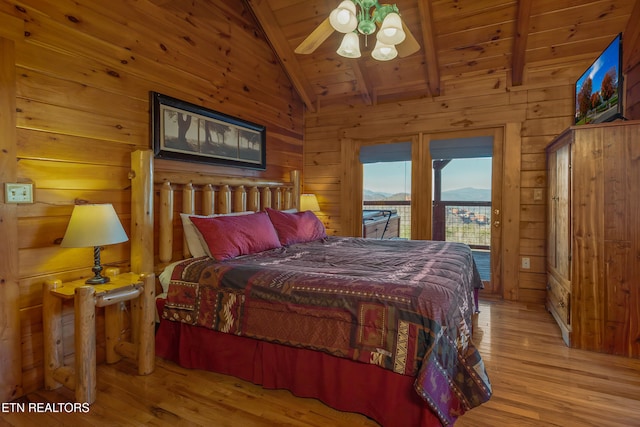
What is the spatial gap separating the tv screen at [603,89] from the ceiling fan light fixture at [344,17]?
1.91m

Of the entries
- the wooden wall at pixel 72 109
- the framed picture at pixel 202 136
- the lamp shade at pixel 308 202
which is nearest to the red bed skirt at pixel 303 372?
the wooden wall at pixel 72 109

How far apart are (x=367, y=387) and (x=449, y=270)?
0.80m

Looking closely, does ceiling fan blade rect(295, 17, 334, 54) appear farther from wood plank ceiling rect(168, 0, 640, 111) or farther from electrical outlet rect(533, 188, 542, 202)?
electrical outlet rect(533, 188, 542, 202)

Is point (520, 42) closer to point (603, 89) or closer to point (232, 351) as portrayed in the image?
point (603, 89)

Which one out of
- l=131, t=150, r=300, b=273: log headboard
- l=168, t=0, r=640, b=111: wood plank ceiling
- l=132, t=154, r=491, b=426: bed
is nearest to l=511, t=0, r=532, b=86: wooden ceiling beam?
l=168, t=0, r=640, b=111: wood plank ceiling

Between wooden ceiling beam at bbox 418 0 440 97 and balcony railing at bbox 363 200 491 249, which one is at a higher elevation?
wooden ceiling beam at bbox 418 0 440 97

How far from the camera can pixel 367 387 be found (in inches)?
64.8

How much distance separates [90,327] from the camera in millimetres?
1813

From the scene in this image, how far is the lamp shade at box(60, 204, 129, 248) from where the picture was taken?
188 centimetres

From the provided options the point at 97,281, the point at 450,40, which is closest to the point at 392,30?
the point at 450,40

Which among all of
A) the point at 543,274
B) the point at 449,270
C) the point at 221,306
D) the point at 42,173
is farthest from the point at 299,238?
the point at 543,274

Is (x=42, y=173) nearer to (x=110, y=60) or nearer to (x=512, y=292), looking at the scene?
(x=110, y=60)

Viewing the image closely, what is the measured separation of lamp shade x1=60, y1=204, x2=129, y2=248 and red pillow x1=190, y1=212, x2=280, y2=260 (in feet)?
1.82

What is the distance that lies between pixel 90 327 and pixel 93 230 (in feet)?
1.70
